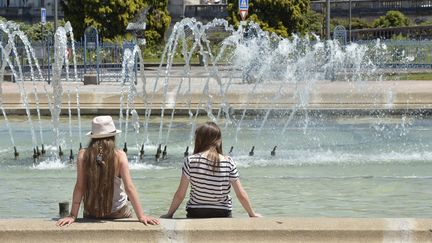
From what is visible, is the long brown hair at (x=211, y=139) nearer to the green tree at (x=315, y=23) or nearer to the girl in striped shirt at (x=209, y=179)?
the girl in striped shirt at (x=209, y=179)

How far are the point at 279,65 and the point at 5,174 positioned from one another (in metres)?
20.8

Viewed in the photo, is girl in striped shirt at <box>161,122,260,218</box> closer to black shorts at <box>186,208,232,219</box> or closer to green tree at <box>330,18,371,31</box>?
black shorts at <box>186,208,232,219</box>

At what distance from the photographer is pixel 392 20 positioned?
243ft

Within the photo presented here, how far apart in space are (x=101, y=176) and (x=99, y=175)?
15 mm

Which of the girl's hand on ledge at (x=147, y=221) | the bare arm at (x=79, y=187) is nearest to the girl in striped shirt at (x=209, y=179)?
the girl's hand on ledge at (x=147, y=221)

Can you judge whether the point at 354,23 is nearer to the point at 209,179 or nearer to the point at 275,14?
the point at 275,14

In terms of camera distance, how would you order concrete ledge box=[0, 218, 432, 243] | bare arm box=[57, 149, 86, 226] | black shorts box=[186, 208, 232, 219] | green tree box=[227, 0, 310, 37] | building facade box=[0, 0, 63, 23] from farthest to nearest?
1. building facade box=[0, 0, 63, 23]
2. green tree box=[227, 0, 310, 37]
3. black shorts box=[186, 208, 232, 219]
4. bare arm box=[57, 149, 86, 226]
5. concrete ledge box=[0, 218, 432, 243]

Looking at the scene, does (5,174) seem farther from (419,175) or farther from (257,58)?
(257,58)

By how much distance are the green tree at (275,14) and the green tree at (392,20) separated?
→ 56.8 feet

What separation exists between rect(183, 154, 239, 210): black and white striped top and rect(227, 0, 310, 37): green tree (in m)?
48.8

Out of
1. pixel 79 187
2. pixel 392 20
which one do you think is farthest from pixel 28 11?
pixel 79 187

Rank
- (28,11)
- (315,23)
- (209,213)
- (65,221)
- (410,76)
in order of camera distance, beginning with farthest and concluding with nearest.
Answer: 1. (28,11)
2. (315,23)
3. (410,76)
4. (209,213)
5. (65,221)

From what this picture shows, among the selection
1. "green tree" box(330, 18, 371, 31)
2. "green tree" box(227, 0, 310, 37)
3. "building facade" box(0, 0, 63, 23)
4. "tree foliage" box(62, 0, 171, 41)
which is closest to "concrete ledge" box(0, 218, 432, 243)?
"tree foliage" box(62, 0, 171, 41)

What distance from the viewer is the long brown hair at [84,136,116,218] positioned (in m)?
7.11
